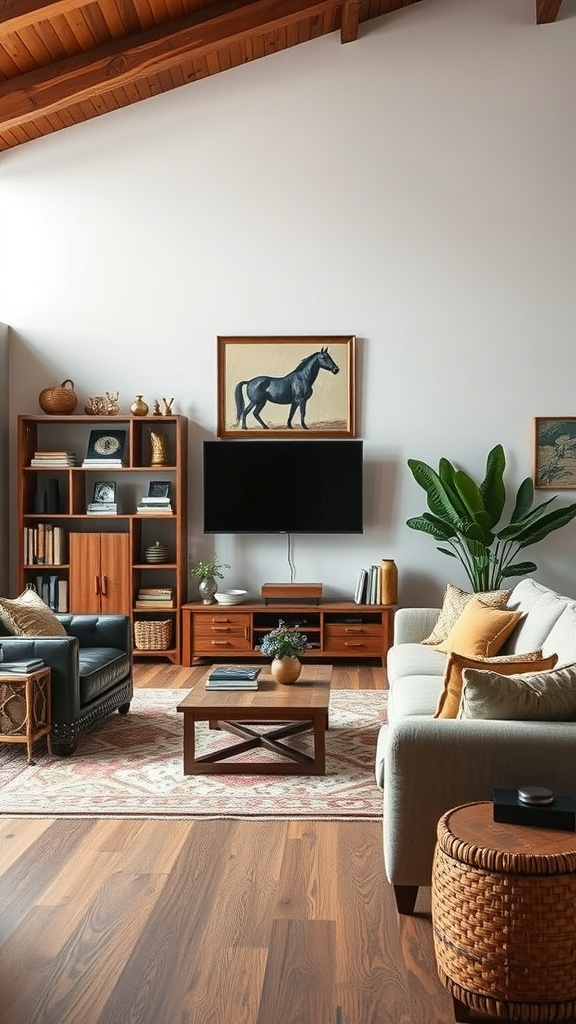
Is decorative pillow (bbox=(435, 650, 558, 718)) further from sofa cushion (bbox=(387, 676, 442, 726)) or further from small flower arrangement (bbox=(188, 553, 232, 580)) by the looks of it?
small flower arrangement (bbox=(188, 553, 232, 580))

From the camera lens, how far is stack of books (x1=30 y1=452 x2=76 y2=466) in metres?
7.42

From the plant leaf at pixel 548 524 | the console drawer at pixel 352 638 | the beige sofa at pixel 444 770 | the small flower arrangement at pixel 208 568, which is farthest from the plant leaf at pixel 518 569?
the beige sofa at pixel 444 770

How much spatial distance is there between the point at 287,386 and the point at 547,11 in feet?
10.9

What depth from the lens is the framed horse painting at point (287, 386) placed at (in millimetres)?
7562

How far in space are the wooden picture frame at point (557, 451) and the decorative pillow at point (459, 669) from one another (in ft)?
13.8

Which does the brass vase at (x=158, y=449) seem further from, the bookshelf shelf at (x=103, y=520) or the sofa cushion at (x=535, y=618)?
the sofa cushion at (x=535, y=618)

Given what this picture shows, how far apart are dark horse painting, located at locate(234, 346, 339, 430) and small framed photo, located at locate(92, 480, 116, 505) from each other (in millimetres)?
1072

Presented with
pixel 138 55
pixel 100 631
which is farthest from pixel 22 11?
A: pixel 100 631

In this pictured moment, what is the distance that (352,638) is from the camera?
7.23m

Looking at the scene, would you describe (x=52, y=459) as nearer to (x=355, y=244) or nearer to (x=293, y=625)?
(x=293, y=625)

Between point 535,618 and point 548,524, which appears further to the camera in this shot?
point 548,524

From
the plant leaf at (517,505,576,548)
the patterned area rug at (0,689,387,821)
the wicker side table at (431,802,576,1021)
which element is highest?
the plant leaf at (517,505,576,548)

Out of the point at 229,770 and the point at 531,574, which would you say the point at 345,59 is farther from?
the point at 229,770

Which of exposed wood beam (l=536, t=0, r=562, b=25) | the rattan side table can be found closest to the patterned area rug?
the rattan side table
